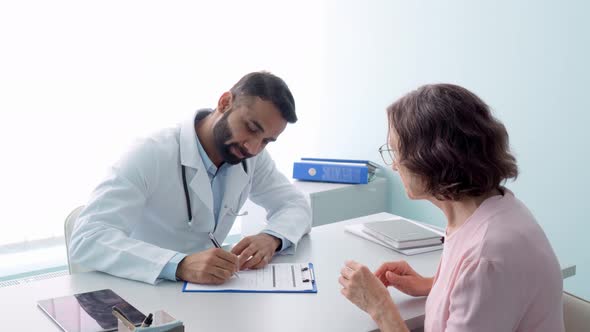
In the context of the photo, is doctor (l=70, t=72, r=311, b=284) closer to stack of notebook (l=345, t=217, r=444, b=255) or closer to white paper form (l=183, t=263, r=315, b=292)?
white paper form (l=183, t=263, r=315, b=292)

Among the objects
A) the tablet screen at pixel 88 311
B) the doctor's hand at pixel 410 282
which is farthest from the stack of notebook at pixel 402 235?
the tablet screen at pixel 88 311

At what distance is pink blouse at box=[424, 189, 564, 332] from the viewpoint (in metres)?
1.16

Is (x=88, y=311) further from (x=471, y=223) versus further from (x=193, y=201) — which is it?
(x=471, y=223)

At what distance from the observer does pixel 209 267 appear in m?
1.62

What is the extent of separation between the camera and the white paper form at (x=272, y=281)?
5.26 feet

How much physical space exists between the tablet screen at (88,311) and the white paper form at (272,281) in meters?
0.20

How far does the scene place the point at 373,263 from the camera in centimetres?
185

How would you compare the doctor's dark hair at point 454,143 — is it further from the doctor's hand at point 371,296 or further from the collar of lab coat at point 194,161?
the collar of lab coat at point 194,161

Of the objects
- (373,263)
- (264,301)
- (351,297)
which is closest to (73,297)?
(264,301)

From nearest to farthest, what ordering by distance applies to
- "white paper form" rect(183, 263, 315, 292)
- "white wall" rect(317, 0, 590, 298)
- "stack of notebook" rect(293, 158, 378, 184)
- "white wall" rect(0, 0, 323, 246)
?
1. "white paper form" rect(183, 263, 315, 292)
2. "white wall" rect(317, 0, 590, 298)
3. "white wall" rect(0, 0, 323, 246)
4. "stack of notebook" rect(293, 158, 378, 184)

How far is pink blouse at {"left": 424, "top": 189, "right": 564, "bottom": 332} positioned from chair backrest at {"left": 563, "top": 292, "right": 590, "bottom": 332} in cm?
27

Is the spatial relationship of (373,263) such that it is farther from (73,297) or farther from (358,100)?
(358,100)

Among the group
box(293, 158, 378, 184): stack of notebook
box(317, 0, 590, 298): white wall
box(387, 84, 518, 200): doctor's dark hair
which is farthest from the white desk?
box(293, 158, 378, 184): stack of notebook

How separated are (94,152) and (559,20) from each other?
98.7 inches
